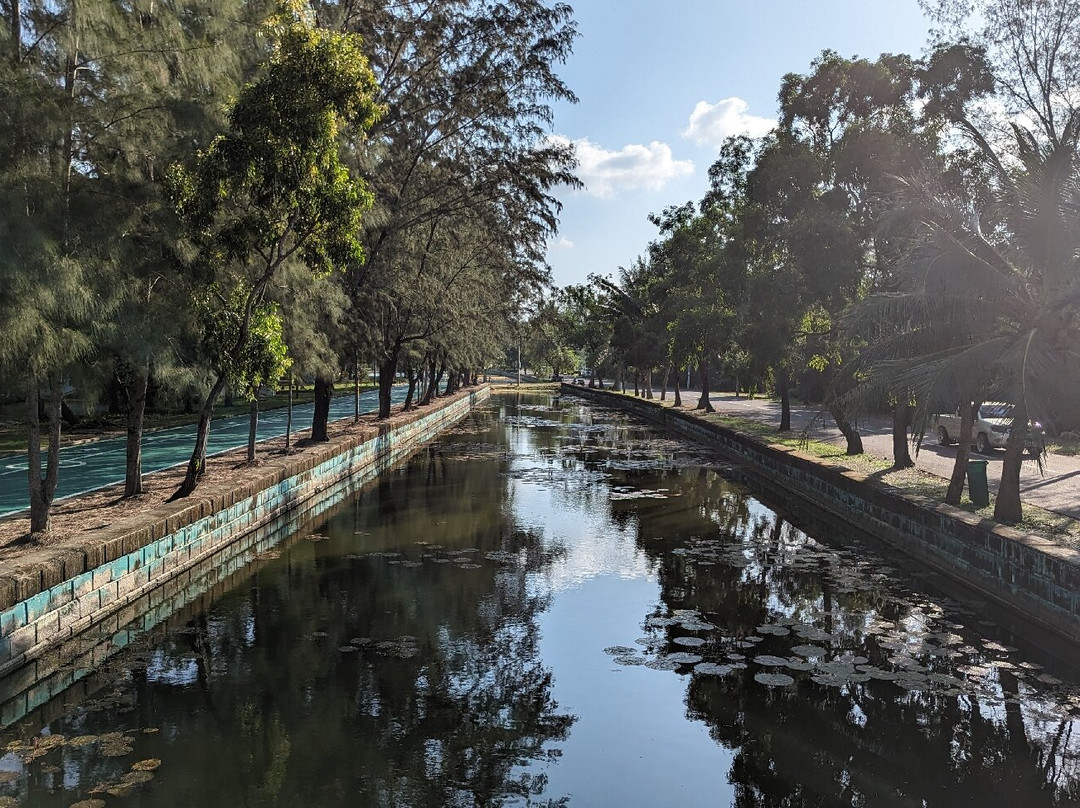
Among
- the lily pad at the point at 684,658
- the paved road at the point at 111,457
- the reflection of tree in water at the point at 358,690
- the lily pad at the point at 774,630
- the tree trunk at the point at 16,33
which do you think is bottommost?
the reflection of tree in water at the point at 358,690

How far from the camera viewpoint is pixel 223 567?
12.9m

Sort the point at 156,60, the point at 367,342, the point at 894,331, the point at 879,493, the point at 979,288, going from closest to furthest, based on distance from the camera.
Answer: the point at 156,60 → the point at 979,288 → the point at 894,331 → the point at 879,493 → the point at 367,342

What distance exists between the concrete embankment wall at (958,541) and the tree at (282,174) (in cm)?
981

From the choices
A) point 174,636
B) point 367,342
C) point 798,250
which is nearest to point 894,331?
point 798,250

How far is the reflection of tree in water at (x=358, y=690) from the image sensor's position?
6434mm

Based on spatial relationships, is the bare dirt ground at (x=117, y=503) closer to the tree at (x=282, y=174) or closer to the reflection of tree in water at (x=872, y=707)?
the tree at (x=282, y=174)

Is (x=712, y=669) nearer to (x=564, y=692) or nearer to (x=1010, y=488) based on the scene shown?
(x=564, y=692)

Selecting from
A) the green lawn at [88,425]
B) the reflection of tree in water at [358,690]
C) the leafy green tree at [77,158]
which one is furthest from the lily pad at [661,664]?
the green lawn at [88,425]

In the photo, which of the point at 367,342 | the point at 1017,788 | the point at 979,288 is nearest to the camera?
the point at 1017,788

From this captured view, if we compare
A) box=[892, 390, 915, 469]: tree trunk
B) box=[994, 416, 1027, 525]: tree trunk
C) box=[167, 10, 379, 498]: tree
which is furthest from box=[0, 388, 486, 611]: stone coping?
box=[892, 390, 915, 469]: tree trunk

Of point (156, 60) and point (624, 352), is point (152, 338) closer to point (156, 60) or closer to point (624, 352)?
point (156, 60)

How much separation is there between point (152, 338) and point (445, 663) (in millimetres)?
6148

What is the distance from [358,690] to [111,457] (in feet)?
48.9

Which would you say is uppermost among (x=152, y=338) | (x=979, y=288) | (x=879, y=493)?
(x=979, y=288)
